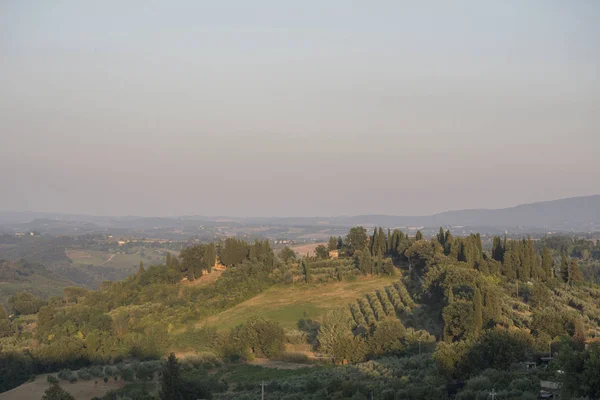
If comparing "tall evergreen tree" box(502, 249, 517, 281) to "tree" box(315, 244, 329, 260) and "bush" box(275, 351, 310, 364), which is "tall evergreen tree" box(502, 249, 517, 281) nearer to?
"tree" box(315, 244, 329, 260)

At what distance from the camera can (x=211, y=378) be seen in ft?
108

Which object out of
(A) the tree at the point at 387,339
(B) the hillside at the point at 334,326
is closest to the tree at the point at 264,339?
(B) the hillside at the point at 334,326

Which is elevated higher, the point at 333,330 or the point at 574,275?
the point at 574,275

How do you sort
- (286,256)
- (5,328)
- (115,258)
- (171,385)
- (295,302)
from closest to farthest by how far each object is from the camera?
(171,385), (295,302), (5,328), (286,256), (115,258)

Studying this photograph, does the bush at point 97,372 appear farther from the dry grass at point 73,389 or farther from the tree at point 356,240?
the tree at point 356,240

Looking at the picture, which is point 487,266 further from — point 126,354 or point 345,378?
point 126,354

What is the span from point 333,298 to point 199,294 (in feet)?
52.3

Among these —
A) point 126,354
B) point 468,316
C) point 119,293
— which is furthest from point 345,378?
point 119,293

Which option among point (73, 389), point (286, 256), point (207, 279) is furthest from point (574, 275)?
point (73, 389)

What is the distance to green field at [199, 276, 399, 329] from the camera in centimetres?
4897

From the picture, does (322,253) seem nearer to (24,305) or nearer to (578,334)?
(24,305)

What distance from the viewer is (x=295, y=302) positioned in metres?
53.4

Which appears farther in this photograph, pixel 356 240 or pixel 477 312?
pixel 356 240

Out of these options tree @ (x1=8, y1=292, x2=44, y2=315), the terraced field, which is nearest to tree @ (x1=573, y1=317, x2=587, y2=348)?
the terraced field
